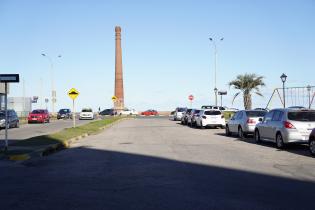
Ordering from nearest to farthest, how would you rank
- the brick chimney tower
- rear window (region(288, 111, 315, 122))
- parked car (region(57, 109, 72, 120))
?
rear window (region(288, 111, 315, 122)) < parked car (region(57, 109, 72, 120)) < the brick chimney tower

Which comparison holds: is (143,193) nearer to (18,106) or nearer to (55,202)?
(55,202)

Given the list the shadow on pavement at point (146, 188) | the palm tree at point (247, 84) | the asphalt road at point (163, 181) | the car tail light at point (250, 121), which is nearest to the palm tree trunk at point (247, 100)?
the palm tree at point (247, 84)

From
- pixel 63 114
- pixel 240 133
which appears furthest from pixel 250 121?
pixel 63 114

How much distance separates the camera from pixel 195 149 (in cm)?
1977

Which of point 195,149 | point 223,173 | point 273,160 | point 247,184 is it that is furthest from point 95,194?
point 195,149

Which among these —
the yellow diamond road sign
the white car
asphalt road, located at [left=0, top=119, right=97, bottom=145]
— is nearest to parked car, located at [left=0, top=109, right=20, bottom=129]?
asphalt road, located at [left=0, top=119, right=97, bottom=145]

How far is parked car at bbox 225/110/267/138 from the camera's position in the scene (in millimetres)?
26297

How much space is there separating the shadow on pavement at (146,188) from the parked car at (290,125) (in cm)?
586

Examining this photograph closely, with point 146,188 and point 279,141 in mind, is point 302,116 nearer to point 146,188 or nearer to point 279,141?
point 279,141

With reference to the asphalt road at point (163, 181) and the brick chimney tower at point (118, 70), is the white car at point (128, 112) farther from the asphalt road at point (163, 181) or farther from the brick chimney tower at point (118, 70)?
the asphalt road at point (163, 181)

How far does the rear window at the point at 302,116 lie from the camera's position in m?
19.2

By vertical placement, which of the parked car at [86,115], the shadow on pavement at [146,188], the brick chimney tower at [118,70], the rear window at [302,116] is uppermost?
the brick chimney tower at [118,70]

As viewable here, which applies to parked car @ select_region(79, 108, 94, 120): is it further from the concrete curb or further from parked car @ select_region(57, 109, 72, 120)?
the concrete curb

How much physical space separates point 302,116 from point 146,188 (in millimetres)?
10706
